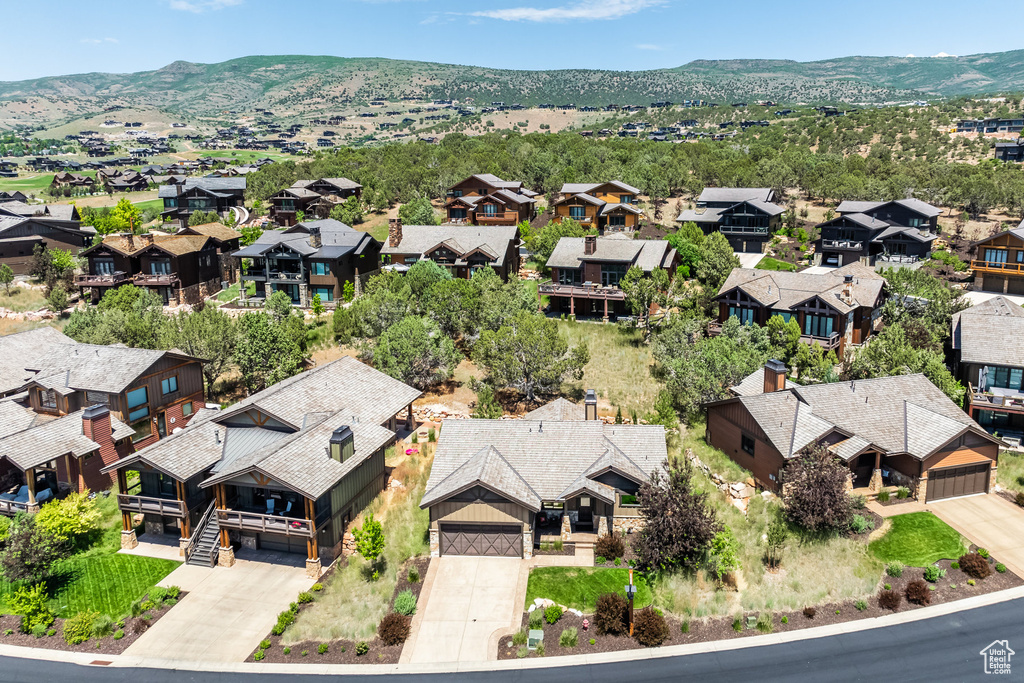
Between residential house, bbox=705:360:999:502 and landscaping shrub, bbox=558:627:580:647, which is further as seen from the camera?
residential house, bbox=705:360:999:502

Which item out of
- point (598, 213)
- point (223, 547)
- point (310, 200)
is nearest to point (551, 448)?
point (223, 547)

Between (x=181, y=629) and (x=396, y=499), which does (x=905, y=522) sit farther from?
(x=181, y=629)

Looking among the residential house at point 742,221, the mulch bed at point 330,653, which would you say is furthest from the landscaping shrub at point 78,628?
the residential house at point 742,221

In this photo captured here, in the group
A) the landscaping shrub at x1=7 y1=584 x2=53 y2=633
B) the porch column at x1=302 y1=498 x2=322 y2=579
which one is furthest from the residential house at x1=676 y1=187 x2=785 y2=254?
the landscaping shrub at x1=7 y1=584 x2=53 y2=633

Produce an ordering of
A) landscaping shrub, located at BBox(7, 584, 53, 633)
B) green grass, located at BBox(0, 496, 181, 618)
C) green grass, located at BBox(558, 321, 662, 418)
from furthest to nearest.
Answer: green grass, located at BBox(558, 321, 662, 418)
green grass, located at BBox(0, 496, 181, 618)
landscaping shrub, located at BBox(7, 584, 53, 633)

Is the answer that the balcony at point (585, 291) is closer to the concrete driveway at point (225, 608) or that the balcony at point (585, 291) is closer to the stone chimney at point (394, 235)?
the stone chimney at point (394, 235)

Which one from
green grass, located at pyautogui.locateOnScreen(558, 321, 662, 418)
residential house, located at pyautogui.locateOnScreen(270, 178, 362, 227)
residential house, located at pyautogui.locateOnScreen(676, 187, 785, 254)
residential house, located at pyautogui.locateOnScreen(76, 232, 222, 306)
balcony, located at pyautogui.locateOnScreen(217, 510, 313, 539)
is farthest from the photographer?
residential house, located at pyautogui.locateOnScreen(270, 178, 362, 227)

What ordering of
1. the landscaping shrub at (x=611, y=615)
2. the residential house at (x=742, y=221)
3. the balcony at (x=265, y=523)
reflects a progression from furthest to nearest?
the residential house at (x=742, y=221), the balcony at (x=265, y=523), the landscaping shrub at (x=611, y=615)

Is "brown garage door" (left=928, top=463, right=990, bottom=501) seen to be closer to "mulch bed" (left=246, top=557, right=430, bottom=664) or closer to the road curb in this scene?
the road curb
